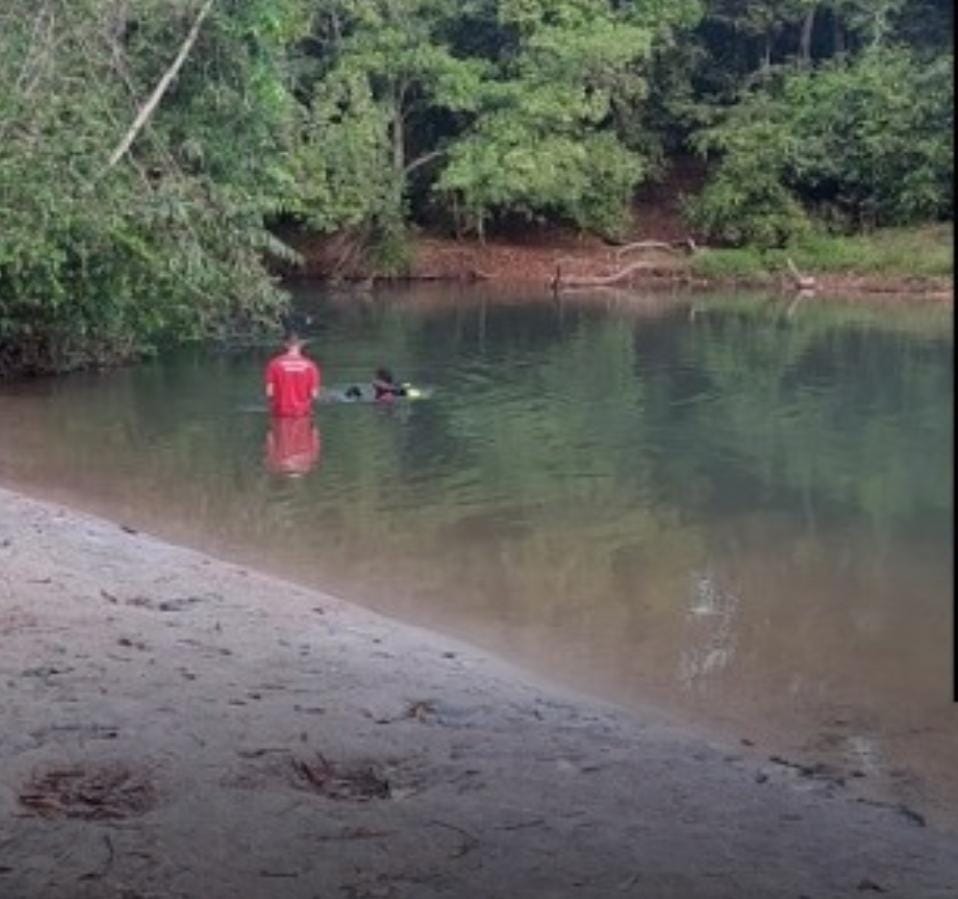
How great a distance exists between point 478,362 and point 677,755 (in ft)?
57.3

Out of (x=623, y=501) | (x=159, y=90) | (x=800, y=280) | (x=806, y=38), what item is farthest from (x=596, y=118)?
(x=623, y=501)

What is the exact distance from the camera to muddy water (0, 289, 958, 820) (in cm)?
881

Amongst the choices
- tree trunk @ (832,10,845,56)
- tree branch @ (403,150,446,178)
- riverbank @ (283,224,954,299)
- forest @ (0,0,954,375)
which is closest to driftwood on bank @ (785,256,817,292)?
riverbank @ (283,224,954,299)

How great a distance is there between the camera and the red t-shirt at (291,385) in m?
17.7

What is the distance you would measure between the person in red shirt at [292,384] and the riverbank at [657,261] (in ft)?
62.0

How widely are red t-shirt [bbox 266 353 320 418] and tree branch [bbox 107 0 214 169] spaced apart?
3.36 m

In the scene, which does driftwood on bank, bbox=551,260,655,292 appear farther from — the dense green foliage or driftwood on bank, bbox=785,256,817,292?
driftwood on bank, bbox=785,256,817,292

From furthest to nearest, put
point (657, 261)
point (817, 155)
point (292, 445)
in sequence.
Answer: point (657, 261)
point (817, 155)
point (292, 445)

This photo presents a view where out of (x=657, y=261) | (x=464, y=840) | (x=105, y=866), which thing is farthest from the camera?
(x=657, y=261)

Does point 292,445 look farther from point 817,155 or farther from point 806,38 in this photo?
point 806,38

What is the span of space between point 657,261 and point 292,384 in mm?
22075

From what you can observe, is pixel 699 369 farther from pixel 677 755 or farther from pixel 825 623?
pixel 677 755

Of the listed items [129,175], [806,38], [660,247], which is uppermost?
[806,38]

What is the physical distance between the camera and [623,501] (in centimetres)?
1454
